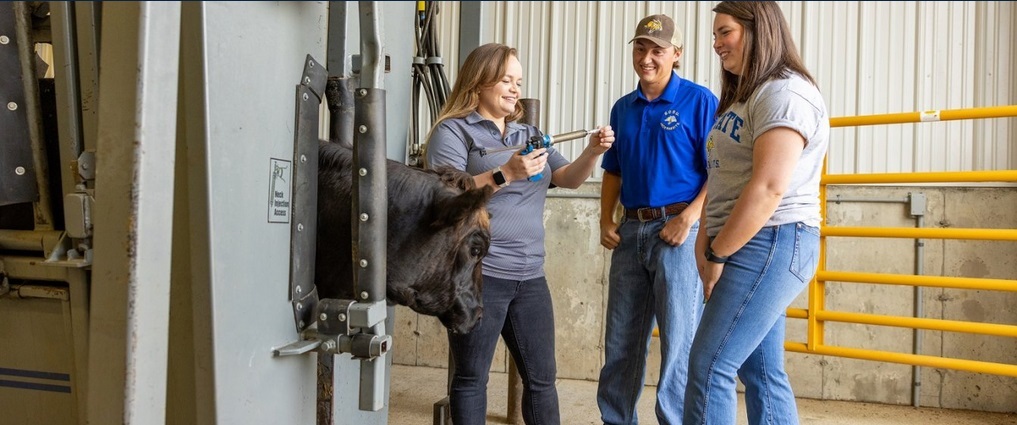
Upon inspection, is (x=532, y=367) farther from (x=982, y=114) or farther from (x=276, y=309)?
(x=982, y=114)

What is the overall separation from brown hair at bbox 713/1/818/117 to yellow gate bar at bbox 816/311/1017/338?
1937 mm

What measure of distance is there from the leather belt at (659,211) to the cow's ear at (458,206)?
1.02 meters

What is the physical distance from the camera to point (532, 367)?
2.27 metres

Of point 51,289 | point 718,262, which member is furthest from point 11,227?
point 718,262

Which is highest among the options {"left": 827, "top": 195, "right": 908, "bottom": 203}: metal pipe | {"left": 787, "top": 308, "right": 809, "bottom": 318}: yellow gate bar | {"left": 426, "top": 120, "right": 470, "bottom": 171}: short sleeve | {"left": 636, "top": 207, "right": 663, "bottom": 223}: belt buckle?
{"left": 426, "top": 120, "right": 470, "bottom": 171}: short sleeve

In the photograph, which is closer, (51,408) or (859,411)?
(51,408)

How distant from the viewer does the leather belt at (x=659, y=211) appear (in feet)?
8.23

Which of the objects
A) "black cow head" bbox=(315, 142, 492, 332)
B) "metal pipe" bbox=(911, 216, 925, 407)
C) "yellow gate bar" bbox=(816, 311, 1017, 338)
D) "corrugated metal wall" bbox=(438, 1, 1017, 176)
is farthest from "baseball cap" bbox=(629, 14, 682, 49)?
"metal pipe" bbox=(911, 216, 925, 407)

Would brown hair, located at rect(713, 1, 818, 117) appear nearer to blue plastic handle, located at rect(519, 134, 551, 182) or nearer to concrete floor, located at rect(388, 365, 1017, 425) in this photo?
blue plastic handle, located at rect(519, 134, 551, 182)

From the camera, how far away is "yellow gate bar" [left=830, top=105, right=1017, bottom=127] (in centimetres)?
306

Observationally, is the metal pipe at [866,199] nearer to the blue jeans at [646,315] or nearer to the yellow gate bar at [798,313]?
the yellow gate bar at [798,313]

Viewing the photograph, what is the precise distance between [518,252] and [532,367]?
361 mm

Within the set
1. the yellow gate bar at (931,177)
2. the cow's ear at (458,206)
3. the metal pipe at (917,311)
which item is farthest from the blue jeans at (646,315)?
the metal pipe at (917,311)

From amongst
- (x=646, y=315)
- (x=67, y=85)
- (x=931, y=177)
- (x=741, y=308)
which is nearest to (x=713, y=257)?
(x=741, y=308)
